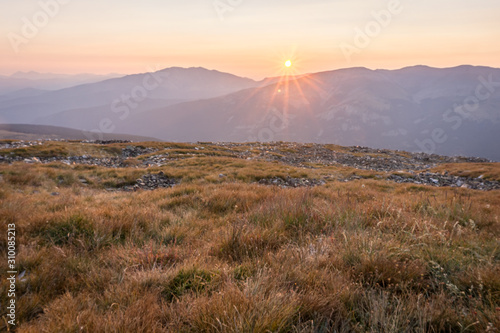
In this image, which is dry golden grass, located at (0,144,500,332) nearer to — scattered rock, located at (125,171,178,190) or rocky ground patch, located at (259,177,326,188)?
scattered rock, located at (125,171,178,190)

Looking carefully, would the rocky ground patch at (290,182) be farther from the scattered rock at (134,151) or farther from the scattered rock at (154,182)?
the scattered rock at (134,151)

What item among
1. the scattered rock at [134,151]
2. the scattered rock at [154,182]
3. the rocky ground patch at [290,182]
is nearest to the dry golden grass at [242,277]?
the scattered rock at [154,182]

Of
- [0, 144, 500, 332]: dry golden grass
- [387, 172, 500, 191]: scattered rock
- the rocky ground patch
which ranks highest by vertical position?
[0, 144, 500, 332]: dry golden grass

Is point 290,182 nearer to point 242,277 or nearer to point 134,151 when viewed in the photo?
point 242,277

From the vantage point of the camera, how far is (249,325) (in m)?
2.19

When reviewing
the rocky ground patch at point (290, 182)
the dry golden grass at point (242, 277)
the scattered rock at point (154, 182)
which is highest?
the dry golden grass at point (242, 277)

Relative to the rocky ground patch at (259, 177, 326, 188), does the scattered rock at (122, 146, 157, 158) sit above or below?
above

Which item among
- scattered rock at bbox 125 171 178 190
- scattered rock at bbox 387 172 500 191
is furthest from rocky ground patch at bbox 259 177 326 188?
scattered rock at bbox 387 172 500 191

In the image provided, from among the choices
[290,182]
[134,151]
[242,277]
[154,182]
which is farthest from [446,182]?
[134,151]

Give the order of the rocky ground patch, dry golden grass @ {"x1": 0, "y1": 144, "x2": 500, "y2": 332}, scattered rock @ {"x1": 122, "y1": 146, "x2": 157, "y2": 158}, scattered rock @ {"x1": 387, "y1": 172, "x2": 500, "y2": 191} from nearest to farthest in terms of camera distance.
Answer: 1. dry golden grass @ {"x1": 0, "y1": 144, "x2": 500, "y2": 332}
2. the rocky ground patch
3. scattered rock @ {"x1": 387, "y1": 172, "x2": 500, "y2": 191}
4. scattered rock @ {"x1": 122, "y1": 146, "x2": 157, "y2": 158}

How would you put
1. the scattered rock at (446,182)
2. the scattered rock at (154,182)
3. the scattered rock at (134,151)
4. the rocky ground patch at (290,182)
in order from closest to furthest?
the scattered rock at (154,182)
the rocky ground patch at (290,182)
the scattered rock at (446,182)
the scattered rock at (134,151)

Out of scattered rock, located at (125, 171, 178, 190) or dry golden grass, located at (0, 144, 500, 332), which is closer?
dry golden grass, located at (0, 144, 500, 332)

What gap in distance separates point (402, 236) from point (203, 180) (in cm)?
1083

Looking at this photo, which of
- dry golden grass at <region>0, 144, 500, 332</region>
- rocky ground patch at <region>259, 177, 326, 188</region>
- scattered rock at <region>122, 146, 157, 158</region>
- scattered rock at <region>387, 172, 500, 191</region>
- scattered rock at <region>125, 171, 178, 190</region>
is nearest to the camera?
dry golden grass at <region>0, 144, 500, 332</region>
